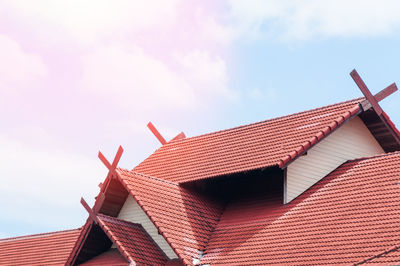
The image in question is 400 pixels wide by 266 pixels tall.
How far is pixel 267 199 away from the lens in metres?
16.6

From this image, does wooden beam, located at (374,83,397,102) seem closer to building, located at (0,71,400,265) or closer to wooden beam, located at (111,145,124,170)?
building, located at (0,71,400,265)

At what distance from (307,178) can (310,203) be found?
109cm

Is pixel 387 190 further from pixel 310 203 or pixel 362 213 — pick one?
pixel 310 203

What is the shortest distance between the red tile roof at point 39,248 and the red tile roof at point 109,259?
3.33m

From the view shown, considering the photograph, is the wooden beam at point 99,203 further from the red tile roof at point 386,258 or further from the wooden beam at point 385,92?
the wooden beam at point 385,92

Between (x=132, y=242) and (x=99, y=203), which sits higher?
(x=99, y=203)

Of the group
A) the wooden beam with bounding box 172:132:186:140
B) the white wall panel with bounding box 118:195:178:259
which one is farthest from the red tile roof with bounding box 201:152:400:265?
the wooden beam with bounding box 172:132:186:140

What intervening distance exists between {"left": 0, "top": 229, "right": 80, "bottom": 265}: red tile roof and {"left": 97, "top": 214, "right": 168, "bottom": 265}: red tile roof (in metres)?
4.16

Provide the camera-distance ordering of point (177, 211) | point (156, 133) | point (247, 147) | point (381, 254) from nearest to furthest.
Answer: point (381, 254) < point (177, 211) < point (247, 147) < point (156, 133)

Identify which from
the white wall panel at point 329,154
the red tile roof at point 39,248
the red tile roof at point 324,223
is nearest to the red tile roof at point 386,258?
the red tile roof at point 324,223

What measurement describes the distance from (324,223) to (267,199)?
253cm

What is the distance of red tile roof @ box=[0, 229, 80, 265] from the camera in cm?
2011

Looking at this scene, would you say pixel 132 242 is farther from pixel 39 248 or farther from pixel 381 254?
pixel 39 248

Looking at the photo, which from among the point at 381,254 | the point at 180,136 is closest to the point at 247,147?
the point at 180,136
